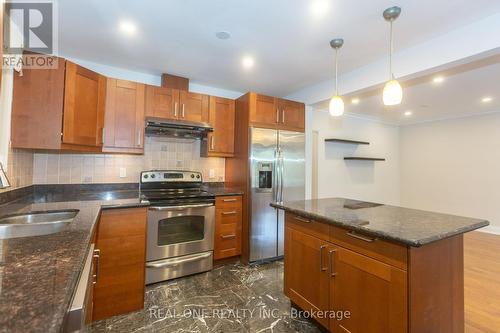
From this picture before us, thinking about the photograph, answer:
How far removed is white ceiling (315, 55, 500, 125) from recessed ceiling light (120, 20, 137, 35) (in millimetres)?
2534

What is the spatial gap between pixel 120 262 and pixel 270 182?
192 cm

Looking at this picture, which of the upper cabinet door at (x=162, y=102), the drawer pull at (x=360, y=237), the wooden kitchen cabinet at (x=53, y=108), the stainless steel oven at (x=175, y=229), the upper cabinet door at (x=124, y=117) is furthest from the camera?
the upper cabinet door at (x=162, y=102)

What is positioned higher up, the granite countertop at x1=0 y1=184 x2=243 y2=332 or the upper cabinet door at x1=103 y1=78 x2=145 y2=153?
the upper cabinet door at x1=103 y1=78 x2=145 y2=153

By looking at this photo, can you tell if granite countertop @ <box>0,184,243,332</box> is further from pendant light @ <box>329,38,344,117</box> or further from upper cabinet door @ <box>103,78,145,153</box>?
pendant light @ <box>329,38,344,117</box>

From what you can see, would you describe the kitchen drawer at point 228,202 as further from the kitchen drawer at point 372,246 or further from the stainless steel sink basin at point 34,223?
the kitchen drawer at point 372,246

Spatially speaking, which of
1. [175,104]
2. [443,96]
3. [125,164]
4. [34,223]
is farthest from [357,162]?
[34,223]

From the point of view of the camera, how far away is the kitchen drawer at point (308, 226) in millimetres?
1714

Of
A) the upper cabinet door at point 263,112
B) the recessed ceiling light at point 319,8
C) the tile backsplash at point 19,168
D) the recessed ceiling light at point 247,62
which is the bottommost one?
the tile backsplash at point 19,168

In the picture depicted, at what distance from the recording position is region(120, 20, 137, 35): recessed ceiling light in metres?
2.01

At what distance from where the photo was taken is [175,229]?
Answer: 2646 millimetres

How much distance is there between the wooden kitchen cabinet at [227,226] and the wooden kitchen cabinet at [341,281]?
108cm

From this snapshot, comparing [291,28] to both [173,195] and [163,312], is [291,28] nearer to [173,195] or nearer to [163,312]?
[173,195]

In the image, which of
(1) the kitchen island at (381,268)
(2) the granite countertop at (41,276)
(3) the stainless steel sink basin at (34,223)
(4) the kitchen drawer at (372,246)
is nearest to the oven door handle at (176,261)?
(3) the stainless steel sink basin at (34,223)

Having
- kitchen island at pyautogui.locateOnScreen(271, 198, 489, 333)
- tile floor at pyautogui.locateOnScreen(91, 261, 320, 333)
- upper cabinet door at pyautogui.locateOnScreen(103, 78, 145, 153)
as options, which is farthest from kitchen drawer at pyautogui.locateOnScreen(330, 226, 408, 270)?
upper cabinet door at pyautogui.locateOnScreen(103, 78, 145, 153)
